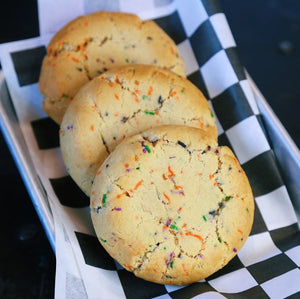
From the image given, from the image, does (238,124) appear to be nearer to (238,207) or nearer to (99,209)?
(238,207)

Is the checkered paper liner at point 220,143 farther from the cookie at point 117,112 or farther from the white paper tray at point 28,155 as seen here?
the cookie at point 117,112

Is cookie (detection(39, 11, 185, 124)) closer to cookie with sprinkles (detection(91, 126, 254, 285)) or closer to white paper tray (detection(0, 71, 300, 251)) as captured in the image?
white paper tray (detection(0, 71, 300, 251))

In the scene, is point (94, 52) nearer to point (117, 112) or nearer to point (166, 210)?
point (117, 112)

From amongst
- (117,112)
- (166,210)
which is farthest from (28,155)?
(166,210)

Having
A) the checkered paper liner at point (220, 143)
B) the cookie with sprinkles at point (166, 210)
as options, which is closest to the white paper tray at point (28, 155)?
the checkered paper liner at point (220, 143)

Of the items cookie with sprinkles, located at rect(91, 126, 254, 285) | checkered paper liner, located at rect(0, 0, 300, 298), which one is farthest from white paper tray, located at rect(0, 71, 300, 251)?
cookie with sprinkles, located at rect(91, 126, 254, 285)

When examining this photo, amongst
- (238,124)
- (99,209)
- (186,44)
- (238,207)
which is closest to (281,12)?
(186,44)
